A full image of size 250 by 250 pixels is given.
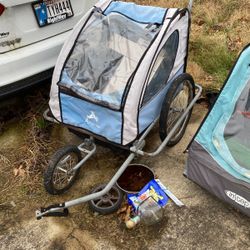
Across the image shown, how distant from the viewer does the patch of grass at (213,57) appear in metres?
4.56

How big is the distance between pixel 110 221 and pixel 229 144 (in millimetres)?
1160

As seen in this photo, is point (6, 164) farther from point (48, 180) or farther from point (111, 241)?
point (111, 241)

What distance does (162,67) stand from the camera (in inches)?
128

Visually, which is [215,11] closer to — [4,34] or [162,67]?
[162,67]

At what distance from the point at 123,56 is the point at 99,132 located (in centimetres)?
67

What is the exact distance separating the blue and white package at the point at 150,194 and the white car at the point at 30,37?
1446 mm

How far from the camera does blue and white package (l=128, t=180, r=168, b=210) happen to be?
306cm

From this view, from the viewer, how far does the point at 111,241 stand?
2896mm

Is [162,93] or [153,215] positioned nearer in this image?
[153,215]

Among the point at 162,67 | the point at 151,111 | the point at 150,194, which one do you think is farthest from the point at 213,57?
the point at 150,194

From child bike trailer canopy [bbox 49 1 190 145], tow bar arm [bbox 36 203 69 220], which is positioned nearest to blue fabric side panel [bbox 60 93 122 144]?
child bike trailer canopy [bbox 49 1 190 145]

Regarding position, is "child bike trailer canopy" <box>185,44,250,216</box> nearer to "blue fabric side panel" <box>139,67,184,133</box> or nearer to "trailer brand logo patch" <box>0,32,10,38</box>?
"blue fabric side panel" <box>139,67,184,133</box>

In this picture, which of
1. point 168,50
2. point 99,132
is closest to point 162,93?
point 168,50

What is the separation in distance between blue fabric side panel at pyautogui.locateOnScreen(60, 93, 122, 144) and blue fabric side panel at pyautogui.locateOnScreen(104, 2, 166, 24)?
88 centimetres
